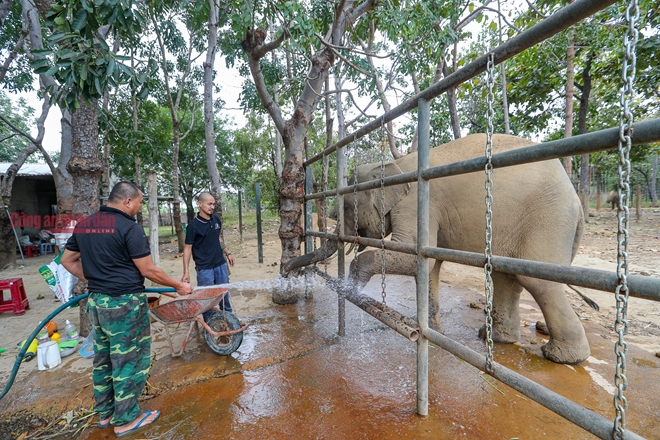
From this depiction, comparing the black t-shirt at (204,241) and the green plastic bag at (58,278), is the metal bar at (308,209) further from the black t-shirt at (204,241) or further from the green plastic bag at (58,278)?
the green plastic bag at (58,278)

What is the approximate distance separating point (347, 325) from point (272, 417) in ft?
6.53

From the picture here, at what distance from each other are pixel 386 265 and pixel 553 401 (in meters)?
2.17

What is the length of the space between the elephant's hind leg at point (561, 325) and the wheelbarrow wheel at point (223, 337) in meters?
3.11

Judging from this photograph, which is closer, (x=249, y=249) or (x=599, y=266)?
(x=599, y=266)

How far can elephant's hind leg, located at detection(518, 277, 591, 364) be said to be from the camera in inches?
118

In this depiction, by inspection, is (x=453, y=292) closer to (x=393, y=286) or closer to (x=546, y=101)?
(x=393, y=286)

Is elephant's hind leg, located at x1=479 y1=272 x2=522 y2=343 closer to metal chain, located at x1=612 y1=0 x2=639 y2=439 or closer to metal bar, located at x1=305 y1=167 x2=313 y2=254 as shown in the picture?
metal chain, located at x1=612 y1=0 x2=639 y2=439

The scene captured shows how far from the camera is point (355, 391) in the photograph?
107 inches

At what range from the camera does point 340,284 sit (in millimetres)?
3752

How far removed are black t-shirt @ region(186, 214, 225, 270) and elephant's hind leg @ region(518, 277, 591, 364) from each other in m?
3.68

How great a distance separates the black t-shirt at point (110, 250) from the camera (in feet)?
7.94

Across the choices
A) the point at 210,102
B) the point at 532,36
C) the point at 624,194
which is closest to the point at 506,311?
the point at 624,194

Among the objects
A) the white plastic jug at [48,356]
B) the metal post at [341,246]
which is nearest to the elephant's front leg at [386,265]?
the metal post at [341,246]

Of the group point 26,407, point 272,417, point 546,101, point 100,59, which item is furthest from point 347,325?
point 546,101
